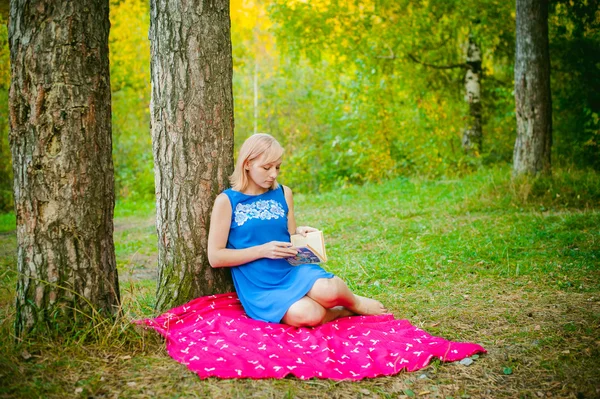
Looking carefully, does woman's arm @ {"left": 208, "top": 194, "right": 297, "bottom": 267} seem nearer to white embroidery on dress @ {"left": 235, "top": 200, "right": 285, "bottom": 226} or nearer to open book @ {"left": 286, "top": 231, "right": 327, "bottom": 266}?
white embroidery on dress @ {"left": 235, "top": 200, "right": 285, "bottom": 226}

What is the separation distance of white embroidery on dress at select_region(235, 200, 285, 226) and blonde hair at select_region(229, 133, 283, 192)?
14 cm

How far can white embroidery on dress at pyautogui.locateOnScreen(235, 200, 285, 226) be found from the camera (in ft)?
12.4

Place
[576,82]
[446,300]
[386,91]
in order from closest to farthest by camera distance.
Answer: [446,300]
[576,82]
[386,91]

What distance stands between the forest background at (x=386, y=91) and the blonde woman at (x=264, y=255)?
8392mm

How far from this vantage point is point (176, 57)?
12.2 ft

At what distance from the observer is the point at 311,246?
3586mm

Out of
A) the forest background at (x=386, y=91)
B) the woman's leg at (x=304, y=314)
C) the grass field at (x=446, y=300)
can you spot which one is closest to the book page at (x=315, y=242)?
the woman's leg at (x=304, y=314)

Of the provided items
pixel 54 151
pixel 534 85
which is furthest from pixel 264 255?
pixel 534 85

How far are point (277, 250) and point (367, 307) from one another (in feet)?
2.83

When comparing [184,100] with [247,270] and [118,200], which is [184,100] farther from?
[118,200]

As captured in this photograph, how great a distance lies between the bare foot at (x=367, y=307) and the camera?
3.91m

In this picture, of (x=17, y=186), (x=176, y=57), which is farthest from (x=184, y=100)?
(x=17, y=186)

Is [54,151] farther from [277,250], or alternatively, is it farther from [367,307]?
[367,307]

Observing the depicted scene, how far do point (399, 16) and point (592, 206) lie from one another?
20.1 feet
